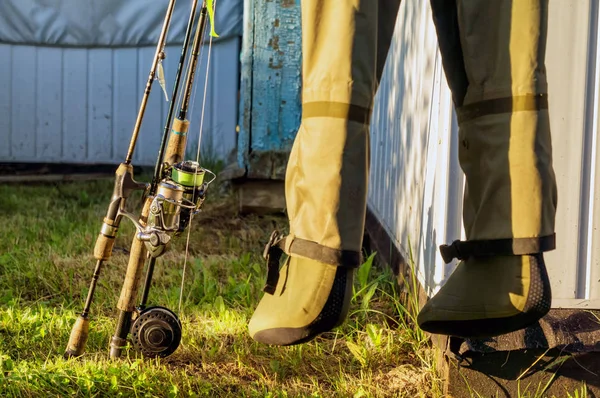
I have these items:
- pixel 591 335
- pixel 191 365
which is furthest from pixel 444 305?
pixel 191 365

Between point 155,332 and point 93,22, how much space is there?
513cm

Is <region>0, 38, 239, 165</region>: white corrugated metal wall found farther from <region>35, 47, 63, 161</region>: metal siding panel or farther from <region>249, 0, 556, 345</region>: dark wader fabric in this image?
<region>249, 0, 556, 345</region>: dark wader fabric

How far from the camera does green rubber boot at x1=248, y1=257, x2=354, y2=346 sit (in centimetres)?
150

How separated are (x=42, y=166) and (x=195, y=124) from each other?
54.9 inches

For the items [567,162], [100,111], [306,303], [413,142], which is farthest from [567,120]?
[100,111]

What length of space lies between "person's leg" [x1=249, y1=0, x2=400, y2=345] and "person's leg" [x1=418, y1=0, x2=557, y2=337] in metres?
0.19

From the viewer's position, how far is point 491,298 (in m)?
1.54

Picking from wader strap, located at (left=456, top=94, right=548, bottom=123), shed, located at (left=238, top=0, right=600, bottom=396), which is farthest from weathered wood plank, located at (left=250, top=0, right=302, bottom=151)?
wader strap, located at (left=456, top=94, right=548, bottom=123)

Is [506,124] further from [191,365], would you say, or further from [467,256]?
[191,365]

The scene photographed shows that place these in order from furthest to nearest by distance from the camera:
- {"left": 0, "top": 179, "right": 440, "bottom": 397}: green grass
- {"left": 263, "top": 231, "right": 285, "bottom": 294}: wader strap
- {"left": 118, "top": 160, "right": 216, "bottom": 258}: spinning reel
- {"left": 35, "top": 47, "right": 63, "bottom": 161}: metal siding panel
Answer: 1. {"left": 35, "top": 47, "right": 63, "bottom": 161}: metal siding panel
2. {"left": 0, "top": 179, "right": 440, "bottom": 397}: green grass
3. {"left": 118, "top": 160, "right": 216, "bottom": 258}: spinning reel
4. {"left": 263, "top": 231, "right": 285, "bottom": 294}: wader strap

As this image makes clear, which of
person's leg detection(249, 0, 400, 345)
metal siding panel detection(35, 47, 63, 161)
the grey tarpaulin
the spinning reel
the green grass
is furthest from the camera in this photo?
metal siding panel detection(35, 47, 63, 161)

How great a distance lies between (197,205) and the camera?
2318 millimetres

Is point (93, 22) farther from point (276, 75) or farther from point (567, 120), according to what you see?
point (567, 120)

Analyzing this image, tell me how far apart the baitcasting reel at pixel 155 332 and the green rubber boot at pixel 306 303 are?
2.96ft
